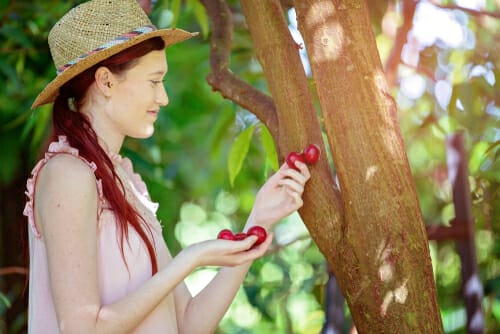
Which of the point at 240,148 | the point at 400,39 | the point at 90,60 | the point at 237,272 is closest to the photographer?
the point at 90,60

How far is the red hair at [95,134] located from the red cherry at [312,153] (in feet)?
0.99

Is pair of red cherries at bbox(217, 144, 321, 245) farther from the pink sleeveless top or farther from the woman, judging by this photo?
the pink sleeveless top

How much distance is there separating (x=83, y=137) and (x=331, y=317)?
0.93m

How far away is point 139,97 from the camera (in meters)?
1.51

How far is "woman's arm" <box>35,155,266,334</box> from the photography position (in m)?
1.37

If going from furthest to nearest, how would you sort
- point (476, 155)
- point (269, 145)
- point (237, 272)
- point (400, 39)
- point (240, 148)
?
point (476, 155), point (400, 39), point (240, 148), point (269, 145), point (237, 272)

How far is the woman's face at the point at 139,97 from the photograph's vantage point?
1.51 metres

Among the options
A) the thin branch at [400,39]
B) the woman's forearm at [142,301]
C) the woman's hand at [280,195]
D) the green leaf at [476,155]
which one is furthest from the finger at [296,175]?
the green leaf at [476,155]

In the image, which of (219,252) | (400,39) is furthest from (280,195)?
(400,39)

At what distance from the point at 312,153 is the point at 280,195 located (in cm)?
11

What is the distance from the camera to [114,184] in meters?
1.48

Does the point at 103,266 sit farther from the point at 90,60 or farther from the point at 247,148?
the point at 247,148

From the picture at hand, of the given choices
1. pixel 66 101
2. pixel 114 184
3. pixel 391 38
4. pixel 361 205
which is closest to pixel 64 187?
pixel 114 184

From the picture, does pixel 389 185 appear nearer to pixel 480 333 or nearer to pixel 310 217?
pixel 310 217
